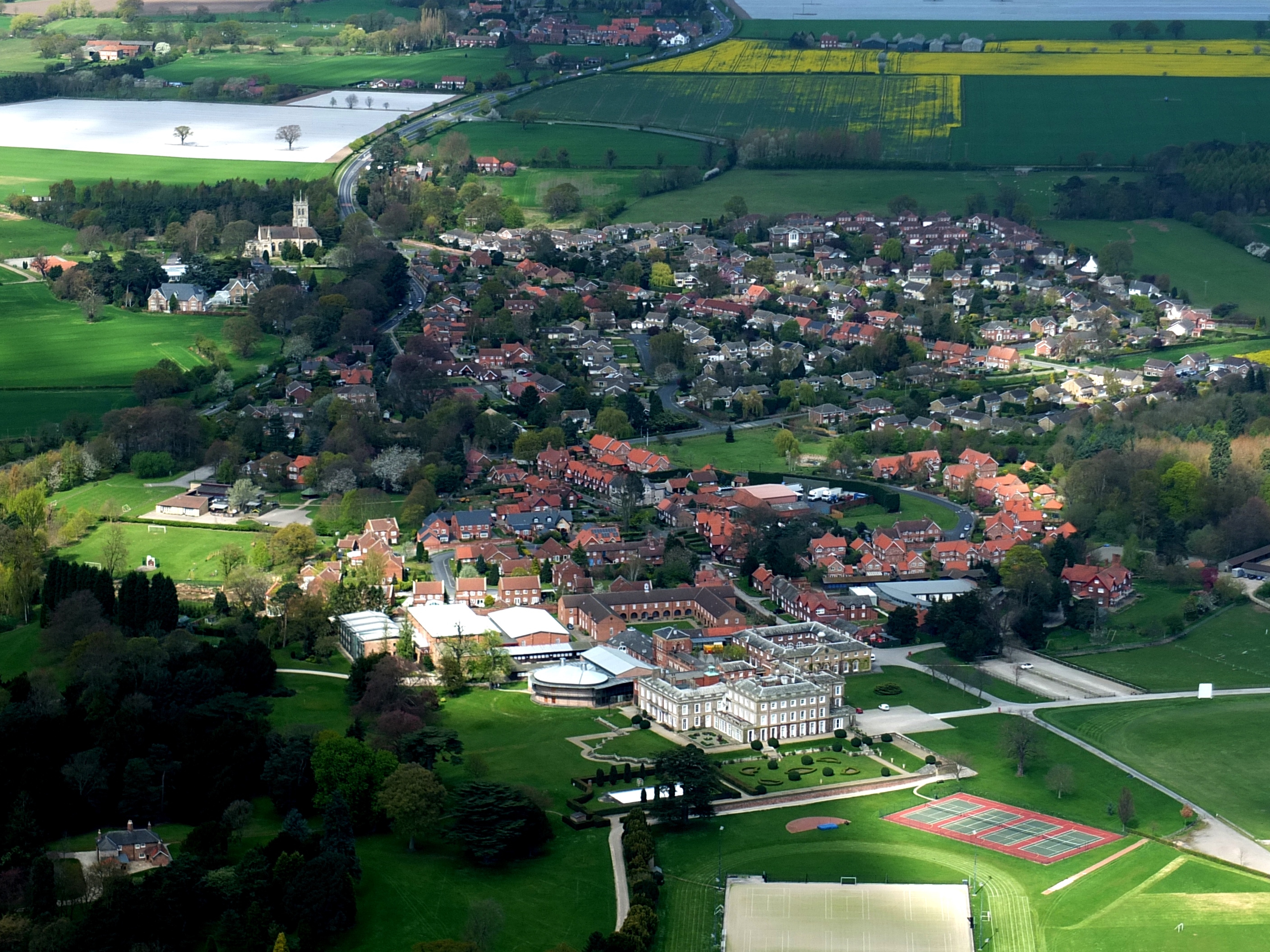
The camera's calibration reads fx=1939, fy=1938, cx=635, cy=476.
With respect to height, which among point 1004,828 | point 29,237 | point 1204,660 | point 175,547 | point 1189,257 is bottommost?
point 1204,660

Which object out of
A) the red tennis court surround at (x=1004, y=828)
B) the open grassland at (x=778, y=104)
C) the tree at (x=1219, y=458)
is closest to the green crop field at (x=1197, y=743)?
the red tennis court surround at (x=1004, y=828)

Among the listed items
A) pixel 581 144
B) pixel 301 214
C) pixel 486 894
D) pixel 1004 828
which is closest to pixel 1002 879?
pixel 1004 828

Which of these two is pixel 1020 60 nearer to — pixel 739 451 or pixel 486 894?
pixel 739 451

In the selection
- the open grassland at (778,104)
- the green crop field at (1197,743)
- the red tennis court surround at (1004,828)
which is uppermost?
the open grassland at (778,104)

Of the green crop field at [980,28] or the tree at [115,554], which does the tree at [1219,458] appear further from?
the green crop field at [980,28]

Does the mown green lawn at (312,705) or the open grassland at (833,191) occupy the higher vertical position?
the open grassland at (833,191)

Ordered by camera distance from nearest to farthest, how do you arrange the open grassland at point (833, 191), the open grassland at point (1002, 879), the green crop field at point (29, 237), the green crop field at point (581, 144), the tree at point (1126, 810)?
1. the open grassland at point (1002, 879)
2. the tree at point (1126, 810)
3. the green crop field at point (29, 237)
4. the open grassland at point (833, 191)
5. the green crop field at point (581, 144)

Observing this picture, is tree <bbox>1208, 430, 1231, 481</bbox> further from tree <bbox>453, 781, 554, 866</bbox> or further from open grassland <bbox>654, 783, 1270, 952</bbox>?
tree <bbox>453, 781, 554, 866</bbox>
